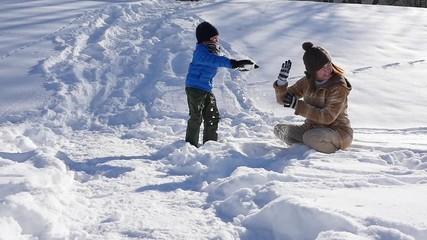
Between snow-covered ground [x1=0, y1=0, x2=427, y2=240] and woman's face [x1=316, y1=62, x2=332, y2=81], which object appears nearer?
snow-covered ground [x1=0, y1=0, x2=427, y2=240]

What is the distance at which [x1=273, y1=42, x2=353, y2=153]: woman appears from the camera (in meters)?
4.77

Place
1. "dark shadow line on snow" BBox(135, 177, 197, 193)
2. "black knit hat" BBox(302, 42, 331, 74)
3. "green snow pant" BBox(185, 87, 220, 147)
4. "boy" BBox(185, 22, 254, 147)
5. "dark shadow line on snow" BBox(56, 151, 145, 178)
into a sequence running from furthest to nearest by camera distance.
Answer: "green snow pant" BBox(185, 87, 220, 147), "boy" BBox(185, 22, 254, 147), "black knit hat" BBox(302, 42, 331, 74), "dark shadow line on snow" BBox(56, 151, 145, 178), "dark shadow line on snow" BBox(135, 177, 197, 193)

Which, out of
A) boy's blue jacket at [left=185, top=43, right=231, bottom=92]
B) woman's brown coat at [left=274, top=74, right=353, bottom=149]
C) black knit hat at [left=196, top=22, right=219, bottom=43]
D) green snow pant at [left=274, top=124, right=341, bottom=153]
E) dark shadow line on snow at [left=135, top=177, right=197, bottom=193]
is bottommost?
green snow pant at [left=274, top=124, right=341, bottom=153]

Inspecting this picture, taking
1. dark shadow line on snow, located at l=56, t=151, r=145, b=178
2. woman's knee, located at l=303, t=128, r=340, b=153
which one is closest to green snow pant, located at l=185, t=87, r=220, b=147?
dark shadow line on snow, located at l=56, t=151, r=145, b=178

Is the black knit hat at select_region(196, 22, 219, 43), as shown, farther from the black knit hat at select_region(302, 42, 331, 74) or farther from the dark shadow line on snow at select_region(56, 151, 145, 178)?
the dark shadow line on snow at select_region(56, 151, 145, 178)

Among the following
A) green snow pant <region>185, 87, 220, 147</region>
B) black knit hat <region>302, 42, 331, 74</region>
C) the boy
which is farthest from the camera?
green snow pant <region>185, 87, 220, 147</region>

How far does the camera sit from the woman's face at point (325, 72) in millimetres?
4777

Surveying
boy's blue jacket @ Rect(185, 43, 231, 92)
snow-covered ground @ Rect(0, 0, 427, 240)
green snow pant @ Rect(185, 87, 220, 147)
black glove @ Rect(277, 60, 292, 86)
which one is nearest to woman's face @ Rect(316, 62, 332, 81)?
black glove @ Rect(277, 60, 292, 86)

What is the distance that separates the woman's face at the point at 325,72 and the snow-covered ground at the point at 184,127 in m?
0.70

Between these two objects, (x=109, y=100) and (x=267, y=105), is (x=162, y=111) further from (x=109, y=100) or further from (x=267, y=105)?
(x=267, y=105)

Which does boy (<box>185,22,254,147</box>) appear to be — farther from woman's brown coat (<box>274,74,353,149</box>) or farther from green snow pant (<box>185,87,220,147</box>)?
woman's brown coat (<box>274,74,353,149</box>)

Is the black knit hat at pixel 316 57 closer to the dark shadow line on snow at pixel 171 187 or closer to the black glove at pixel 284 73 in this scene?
the black glove at pixel 284 73

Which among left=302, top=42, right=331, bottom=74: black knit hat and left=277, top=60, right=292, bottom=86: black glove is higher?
left=302, top=42, right=331, bottom=74: black knit hat

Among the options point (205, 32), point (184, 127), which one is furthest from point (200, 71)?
point (184, 127)
